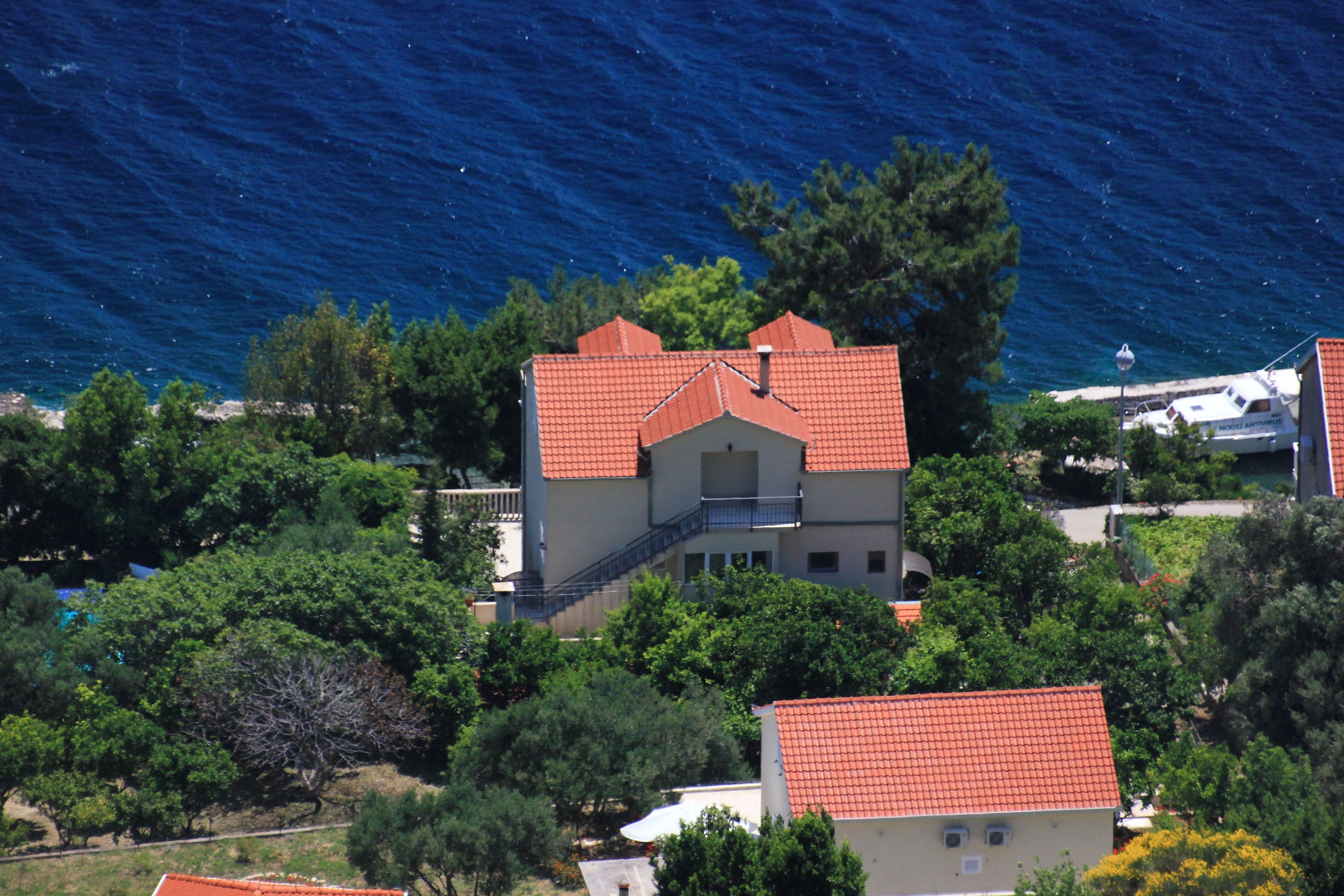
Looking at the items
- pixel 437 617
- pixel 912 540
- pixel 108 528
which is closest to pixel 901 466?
pixel 912 540

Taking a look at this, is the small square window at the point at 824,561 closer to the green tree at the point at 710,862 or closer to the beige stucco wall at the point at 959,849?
the beige stucco wall at the point at 959,849

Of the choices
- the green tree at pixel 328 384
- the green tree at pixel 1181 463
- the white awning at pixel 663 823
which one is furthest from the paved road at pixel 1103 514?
the green tree at pixel 328 384

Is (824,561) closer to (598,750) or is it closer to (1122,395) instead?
(1122,395)

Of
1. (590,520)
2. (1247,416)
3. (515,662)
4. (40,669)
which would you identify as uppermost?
(1247,416)

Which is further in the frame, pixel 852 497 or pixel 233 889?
pixel 852 497

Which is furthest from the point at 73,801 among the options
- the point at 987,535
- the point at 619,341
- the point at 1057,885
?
the point at 987,535

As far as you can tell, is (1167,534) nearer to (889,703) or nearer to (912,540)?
(912,540)
